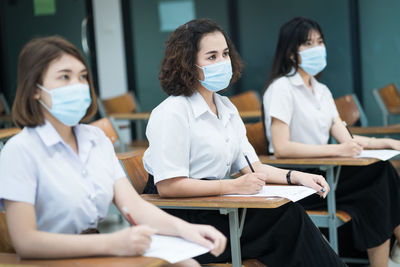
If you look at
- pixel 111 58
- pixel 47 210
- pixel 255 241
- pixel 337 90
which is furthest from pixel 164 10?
pixel 47 210

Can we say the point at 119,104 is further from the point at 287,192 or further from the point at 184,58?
the point at 287,192

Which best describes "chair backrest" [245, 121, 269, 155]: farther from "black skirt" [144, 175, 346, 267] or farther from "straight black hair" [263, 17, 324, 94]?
"black skirt" [144, 175, 346, 267]

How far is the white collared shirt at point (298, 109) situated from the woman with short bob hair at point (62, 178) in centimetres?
141

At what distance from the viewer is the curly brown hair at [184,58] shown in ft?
7.73

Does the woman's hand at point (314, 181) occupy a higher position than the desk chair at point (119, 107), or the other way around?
the woman's hand at point (314, 181)

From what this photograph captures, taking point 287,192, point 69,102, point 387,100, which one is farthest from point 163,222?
point 387,100

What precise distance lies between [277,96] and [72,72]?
1546mm

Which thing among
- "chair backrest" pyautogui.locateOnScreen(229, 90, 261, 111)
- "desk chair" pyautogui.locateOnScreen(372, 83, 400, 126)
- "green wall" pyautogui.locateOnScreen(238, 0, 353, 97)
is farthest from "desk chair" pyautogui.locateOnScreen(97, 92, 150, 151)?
"desk chair" pyautogui.locateOnScreen(372, 83, 400, 126)

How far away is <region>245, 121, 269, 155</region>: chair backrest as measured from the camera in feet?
10.2

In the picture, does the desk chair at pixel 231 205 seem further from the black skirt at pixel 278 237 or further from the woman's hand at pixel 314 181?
the woman's hand at pixel 314 181

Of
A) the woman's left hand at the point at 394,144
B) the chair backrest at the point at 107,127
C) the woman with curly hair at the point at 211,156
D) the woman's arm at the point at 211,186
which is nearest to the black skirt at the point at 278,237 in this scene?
the woman with curly hair at the point at 211,156

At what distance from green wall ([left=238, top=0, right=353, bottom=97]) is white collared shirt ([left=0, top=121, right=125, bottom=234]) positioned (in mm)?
4580

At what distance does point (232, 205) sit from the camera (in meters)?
2.02

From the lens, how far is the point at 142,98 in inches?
282
